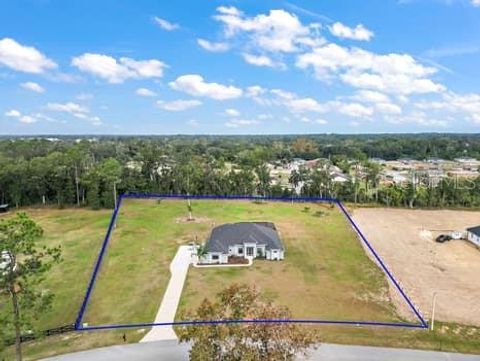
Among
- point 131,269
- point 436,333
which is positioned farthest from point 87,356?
point 436,333

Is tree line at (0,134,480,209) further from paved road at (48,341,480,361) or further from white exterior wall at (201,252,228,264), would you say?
paved road at (48,341,480,361)

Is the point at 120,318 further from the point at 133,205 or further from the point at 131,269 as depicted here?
the point at 133,205

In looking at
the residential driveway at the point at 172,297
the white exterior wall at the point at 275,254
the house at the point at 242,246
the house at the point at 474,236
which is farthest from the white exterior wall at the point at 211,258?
the house at the point at 474,236

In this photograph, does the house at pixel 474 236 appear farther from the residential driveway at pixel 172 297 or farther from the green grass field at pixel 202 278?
the residential driveway at pixel 172 297

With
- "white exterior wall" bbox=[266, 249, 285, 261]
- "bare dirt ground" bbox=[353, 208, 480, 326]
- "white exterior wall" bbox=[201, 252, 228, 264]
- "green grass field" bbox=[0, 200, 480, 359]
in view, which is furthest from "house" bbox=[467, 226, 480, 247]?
"white exterior wall" bbox=[201, 252, 228, 264]

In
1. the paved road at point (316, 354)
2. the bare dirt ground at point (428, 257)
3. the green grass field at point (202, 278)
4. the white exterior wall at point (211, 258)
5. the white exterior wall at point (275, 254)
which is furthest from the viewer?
the white exterior wall at point (275, 254)

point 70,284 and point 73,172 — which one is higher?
point 73,172
